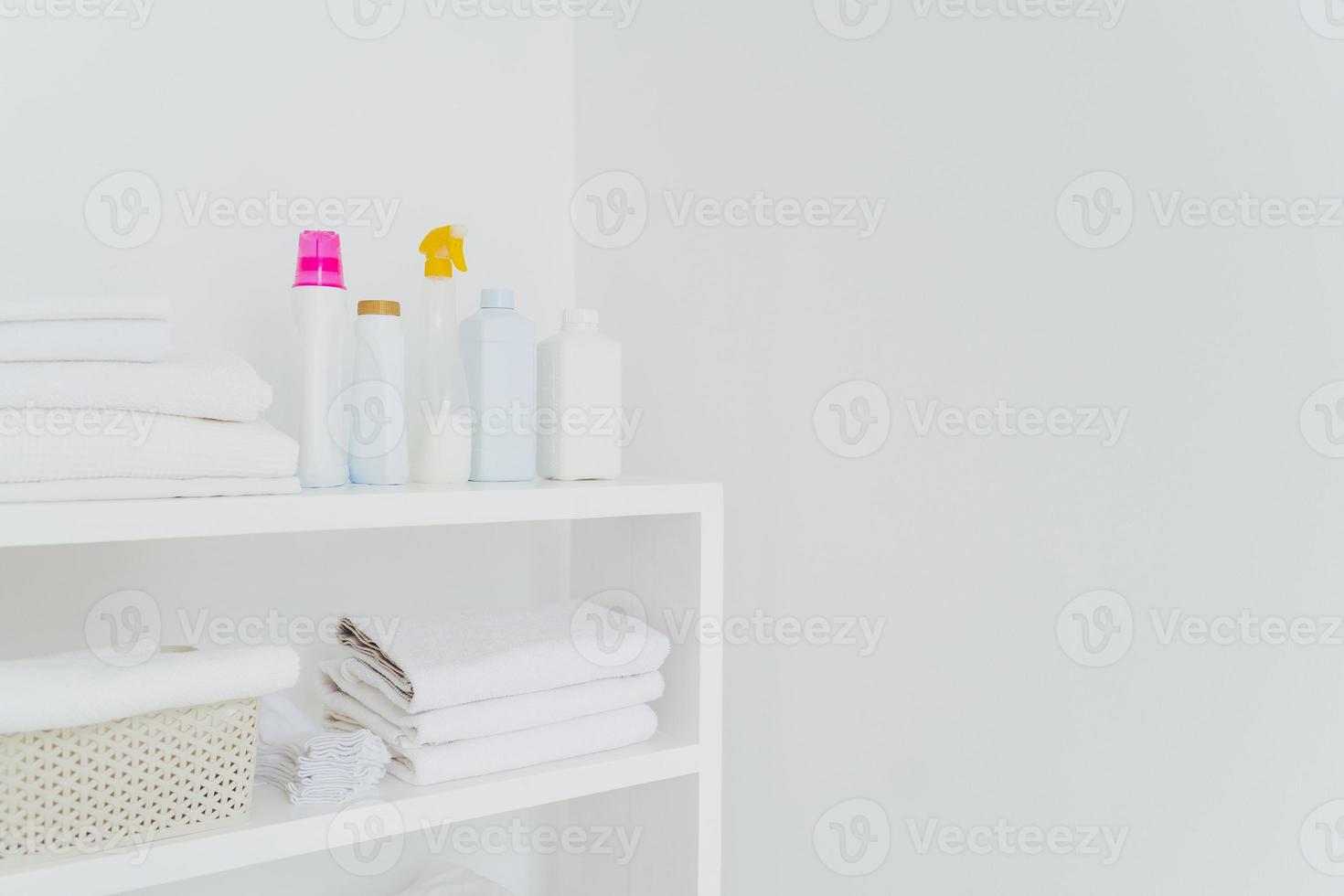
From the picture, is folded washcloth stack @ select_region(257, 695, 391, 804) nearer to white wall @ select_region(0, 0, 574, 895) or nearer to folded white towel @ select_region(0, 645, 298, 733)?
folded white towel @ select_region(0, 645, 298, 733)

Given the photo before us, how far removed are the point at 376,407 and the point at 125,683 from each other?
32 centimetres

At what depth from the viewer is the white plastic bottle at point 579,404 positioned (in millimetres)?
1094

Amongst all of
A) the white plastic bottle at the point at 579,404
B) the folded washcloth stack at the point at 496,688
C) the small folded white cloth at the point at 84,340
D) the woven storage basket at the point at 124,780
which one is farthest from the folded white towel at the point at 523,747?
the small folded white cloth at the point at 84,340

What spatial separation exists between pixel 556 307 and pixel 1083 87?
0.74 meters

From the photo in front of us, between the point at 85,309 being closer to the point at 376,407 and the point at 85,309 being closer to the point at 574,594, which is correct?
the point at 376,407

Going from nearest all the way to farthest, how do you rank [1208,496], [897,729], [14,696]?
[14,696]
[1208,496]
[897,729]

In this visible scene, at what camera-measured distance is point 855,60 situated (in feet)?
3.70

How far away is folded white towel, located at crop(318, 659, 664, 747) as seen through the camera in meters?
0.96

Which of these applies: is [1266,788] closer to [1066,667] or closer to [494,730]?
[1066,667]

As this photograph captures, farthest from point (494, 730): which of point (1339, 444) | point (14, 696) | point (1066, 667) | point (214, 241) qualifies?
point (1339, 444)

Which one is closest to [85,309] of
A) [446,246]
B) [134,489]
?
[134,489]

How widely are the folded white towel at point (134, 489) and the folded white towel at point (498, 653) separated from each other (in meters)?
0.18

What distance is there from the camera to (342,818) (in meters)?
0.90

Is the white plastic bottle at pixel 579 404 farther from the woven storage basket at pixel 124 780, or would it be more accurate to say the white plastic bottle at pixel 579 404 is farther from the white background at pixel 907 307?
the woven storage basket at pixel 124 780
